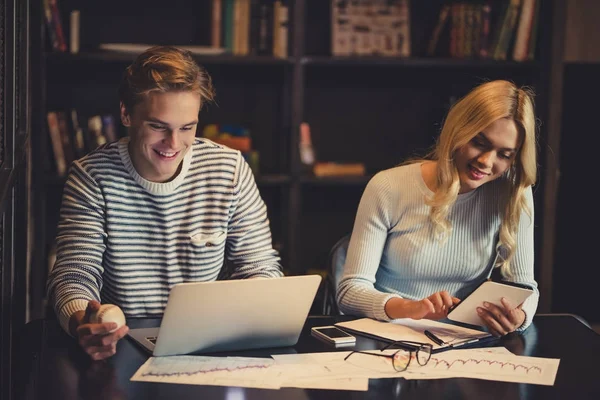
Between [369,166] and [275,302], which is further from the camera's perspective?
[369,166]

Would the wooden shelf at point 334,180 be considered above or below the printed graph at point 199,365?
above

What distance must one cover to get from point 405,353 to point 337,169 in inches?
75.1

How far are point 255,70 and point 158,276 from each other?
161 centimetres

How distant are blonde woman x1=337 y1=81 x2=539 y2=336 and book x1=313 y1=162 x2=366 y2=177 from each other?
50.5 inches

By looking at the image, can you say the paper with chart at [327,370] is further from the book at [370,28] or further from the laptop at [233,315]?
the book at [370,28]

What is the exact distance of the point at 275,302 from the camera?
1552mm

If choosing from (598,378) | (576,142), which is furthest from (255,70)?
(598,378)

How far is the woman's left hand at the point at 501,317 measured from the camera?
173 cm

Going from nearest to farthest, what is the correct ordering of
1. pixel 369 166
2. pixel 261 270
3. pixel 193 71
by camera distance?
pixel 193 71 < pixel 261 270 < pixel 369 166

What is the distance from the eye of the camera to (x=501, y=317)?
5.71 feet

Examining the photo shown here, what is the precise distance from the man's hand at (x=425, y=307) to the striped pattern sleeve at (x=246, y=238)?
33cm

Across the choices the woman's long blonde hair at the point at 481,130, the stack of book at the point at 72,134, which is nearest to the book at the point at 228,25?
the stack of book at the point at 72,134

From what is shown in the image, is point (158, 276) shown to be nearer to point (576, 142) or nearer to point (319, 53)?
point (319, 53)

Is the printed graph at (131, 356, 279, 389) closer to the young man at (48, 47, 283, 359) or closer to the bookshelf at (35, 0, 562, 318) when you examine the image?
the young man at (48, 47, 283, 359)
